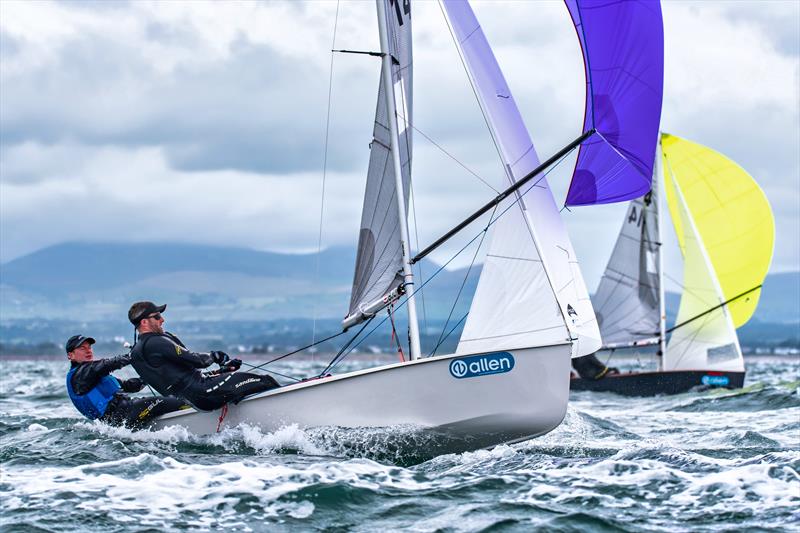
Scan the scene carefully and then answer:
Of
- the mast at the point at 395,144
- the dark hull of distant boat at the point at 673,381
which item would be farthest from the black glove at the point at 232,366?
the dark hull of distant boat at the point at 673,381

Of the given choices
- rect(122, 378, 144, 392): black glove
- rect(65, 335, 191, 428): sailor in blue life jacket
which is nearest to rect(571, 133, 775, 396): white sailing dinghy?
rect(122, 378, 144, 392): black glove

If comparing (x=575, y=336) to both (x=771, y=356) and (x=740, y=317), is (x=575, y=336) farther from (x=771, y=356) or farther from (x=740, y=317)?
(x=771, y=356)

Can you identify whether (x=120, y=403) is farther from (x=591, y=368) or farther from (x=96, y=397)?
(x=591, y=368)

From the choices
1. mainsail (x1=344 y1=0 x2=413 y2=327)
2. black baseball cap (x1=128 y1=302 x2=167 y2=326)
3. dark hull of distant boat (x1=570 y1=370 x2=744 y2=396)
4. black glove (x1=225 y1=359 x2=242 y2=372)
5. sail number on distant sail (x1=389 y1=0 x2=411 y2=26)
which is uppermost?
sail number on distant sail (x1=389 y1=0 x2=411 y2=26)

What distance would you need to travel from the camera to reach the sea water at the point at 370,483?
300 inches

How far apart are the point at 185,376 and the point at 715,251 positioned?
21.7m

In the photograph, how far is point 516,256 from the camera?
468 inches

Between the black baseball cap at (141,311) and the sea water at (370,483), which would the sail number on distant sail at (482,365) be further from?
the black baseball cap at (141,311)

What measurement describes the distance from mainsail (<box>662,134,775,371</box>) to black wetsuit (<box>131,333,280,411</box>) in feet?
66.5

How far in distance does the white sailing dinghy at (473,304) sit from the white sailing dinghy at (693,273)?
55.6 feet

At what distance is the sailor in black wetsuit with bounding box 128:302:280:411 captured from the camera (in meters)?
10.8

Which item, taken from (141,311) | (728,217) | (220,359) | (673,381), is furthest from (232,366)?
(728,217)

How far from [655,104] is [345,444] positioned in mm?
4968

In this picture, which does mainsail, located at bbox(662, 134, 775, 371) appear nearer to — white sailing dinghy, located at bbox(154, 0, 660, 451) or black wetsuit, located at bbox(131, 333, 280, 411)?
white sailing dinghy, located at bbox(154, 0, 660, 451)
